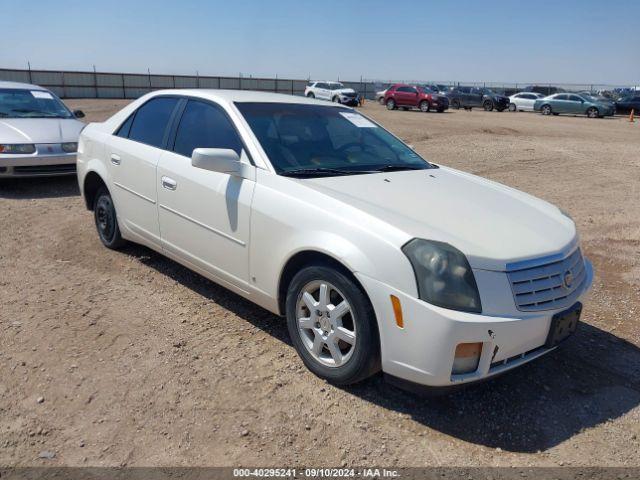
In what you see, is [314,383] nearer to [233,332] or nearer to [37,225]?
[233,332]

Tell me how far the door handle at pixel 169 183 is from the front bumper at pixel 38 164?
462cm

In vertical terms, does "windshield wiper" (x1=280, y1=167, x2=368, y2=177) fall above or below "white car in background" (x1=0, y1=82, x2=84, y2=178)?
above

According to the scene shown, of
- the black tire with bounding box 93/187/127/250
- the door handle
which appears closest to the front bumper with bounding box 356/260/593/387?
the door handle

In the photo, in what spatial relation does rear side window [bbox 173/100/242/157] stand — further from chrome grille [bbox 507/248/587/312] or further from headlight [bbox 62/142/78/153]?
headlight [bbox 62/142/78/153]

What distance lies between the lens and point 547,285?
9.66 feet

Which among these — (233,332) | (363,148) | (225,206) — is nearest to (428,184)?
(363,148)

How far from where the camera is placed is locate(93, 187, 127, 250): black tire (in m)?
5.18

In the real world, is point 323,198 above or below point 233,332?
above

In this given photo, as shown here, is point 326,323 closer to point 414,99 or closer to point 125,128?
point 125,128

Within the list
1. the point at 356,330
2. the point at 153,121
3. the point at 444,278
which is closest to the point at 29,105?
the point at 153,121

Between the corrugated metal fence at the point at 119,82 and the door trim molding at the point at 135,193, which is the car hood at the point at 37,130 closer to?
the door trim molding at the point at 135,193

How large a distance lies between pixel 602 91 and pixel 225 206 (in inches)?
2270

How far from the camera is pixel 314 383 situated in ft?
10.7

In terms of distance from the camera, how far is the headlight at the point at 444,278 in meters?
2.67
